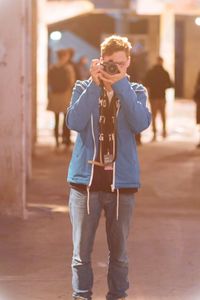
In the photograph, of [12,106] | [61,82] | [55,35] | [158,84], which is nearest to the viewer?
[12,106]

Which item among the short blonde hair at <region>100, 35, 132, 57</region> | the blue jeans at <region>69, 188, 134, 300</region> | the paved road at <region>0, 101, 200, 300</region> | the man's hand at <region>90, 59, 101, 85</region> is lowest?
the paved road at <region>0, 101, 200, 300</region>

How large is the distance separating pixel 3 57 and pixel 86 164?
3.37 m

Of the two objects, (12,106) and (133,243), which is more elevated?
(12,106)

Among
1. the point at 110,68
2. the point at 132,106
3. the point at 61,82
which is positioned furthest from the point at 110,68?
the point at 61,82

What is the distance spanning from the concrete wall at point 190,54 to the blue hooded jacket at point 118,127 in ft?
85.3

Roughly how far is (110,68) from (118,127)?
0.41 m

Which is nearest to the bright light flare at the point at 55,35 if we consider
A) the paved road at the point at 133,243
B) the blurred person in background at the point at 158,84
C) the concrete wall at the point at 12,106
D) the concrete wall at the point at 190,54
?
the concrete wall at the point at 190,54

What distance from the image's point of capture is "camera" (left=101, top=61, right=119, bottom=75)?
5.15m

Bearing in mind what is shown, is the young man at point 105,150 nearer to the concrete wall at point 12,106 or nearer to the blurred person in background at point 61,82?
the concrete wall at point 12,106

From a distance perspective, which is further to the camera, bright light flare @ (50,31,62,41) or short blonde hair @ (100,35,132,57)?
bright light flare @ (50,31,62,41)

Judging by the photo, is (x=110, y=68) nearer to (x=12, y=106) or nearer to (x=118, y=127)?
(x=118, y=127)

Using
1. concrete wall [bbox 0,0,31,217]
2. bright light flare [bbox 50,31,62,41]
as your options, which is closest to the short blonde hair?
concrete wall [bbox 0,0,31,217]

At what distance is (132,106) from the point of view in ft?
17.1

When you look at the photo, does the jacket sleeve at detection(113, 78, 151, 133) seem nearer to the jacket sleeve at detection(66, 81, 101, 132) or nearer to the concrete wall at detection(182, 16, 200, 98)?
the jacket sleeve at detection(66, 81, 101, 132)
